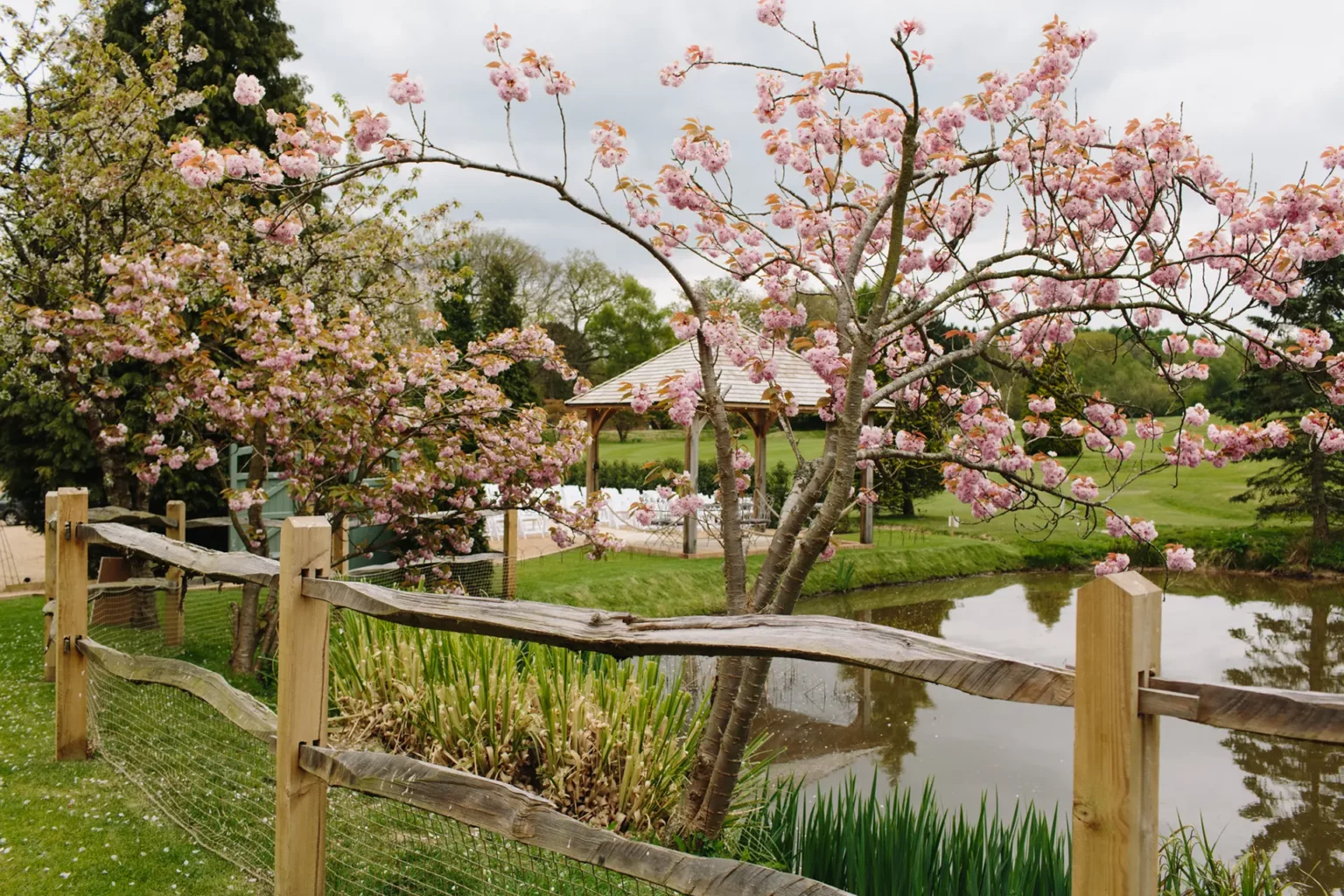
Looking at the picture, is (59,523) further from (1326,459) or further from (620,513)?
(1326,459)

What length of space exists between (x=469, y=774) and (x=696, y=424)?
11846 millimetres

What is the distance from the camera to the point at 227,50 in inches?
557


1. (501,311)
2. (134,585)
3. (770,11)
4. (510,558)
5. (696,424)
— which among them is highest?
(501,311)

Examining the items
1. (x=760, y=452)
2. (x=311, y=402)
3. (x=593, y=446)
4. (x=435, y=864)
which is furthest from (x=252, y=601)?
(x=760, y=452)

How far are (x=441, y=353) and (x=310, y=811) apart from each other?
18.5ft

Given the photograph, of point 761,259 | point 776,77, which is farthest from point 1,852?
point 776,77

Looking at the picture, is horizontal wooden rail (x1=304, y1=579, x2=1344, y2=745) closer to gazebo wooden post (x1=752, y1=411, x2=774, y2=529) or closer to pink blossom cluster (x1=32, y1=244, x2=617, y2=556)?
pink blossom cluster (x1=32, y1=244, x2=617, y2=556)

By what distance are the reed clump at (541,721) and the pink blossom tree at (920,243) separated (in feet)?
1.21

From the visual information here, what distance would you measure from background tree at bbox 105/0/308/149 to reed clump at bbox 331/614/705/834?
10.3 m

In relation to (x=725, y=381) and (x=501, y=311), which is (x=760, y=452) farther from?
(x=501, y=311)

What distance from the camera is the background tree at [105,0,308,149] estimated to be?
13.4 m

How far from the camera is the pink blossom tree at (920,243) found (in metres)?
4.29

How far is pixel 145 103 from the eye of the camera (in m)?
8.39

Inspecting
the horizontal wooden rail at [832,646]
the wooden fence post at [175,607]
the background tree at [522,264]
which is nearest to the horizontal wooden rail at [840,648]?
the horizontal wooden rail at [832,646]
